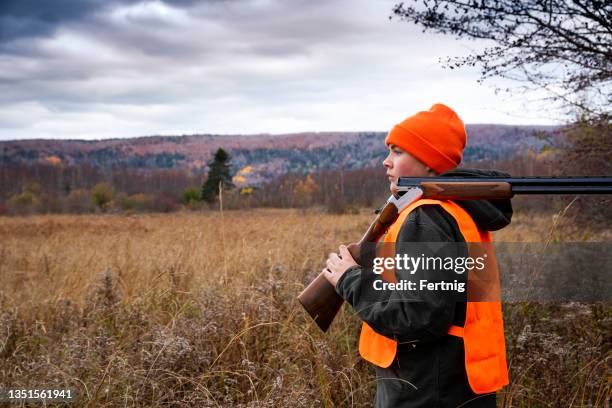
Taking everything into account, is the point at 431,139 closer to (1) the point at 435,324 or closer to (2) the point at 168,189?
(1) the point at 435,324

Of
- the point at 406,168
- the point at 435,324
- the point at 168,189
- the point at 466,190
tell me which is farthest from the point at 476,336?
the point at 168,189

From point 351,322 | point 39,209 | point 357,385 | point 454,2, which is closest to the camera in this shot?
point 357,385

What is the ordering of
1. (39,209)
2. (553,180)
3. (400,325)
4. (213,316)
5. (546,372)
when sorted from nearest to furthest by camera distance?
(553,180) → (400,325) → (546,372) → (213,316) → (39,209)

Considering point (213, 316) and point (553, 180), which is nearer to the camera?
point (553, 180)

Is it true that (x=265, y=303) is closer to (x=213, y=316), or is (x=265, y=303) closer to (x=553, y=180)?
(x=213, y=316)

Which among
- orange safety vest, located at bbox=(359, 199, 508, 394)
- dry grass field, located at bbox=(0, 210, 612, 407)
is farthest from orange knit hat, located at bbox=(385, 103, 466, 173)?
dry grass field, located at bbox=(0, 210, 612, 407)

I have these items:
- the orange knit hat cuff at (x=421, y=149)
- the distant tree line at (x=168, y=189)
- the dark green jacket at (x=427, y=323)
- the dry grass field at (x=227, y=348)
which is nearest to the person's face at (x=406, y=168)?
the orange knit hat cuff at (x=421, y=149)

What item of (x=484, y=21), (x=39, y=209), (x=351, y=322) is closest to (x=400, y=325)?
(x=351, y=322)

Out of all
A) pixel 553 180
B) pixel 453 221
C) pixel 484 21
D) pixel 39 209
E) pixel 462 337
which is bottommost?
pixel 39 209

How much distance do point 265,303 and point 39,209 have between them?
→ 57.9m

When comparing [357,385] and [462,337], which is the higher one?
[462,337]

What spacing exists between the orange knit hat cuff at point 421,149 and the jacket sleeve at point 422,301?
0.30 m

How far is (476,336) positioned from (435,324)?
0.62 feet

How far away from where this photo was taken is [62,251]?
959cm
